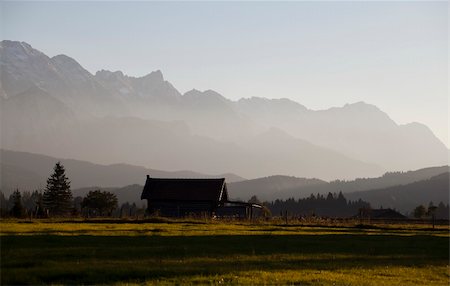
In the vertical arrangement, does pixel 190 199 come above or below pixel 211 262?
above

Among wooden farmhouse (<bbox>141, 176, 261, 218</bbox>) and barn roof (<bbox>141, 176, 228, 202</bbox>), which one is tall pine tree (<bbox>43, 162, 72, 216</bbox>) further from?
wooden farmhouse (<bbox>141, 176, 261, 218</bbox>)

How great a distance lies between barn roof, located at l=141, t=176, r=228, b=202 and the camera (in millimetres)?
86137

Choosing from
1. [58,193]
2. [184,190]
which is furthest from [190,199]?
[58,193]

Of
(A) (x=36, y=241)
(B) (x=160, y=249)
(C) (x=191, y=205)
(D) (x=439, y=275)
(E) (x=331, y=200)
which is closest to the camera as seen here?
(D) (x=439, y=275)

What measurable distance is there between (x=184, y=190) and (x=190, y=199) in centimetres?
230

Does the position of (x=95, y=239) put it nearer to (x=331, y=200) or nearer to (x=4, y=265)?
(x=4, y=265)

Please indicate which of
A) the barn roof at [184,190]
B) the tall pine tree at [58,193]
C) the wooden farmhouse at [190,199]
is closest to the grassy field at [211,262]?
the wooden farmhouse at [190,199]

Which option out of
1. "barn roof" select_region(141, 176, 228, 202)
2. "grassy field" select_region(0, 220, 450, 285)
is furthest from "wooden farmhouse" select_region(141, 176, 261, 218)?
"grassy field" select_region(0, 220, 450, 285)

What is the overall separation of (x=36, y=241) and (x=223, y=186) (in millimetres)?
62326

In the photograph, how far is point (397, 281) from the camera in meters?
19.3

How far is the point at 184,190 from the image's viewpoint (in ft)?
288

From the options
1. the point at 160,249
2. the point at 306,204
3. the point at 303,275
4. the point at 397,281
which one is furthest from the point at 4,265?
the point at 306,204

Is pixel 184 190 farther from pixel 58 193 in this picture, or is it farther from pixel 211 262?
pixel 211 262

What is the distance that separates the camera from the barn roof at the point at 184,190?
8614 cm
